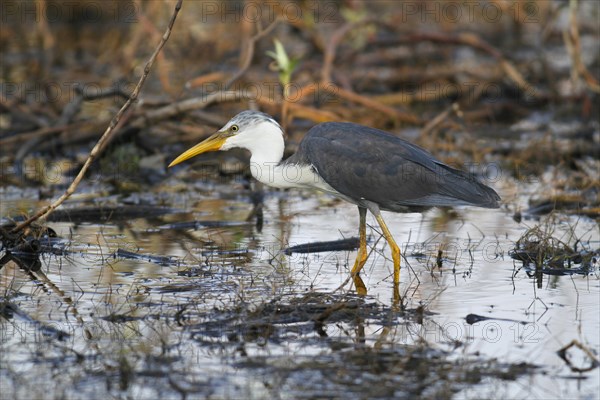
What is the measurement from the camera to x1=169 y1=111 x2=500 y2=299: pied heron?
285 inches

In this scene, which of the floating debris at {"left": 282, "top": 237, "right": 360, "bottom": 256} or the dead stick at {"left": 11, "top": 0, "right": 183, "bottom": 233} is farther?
the floating debris at {"left": 282, "top": 237, "right": 360, "bottom": 256}

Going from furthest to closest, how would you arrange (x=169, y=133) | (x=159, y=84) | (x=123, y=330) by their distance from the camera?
(x=159, y=84) < (x=169, y=133) < (x=123, y=330)

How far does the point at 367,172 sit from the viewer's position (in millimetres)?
7262

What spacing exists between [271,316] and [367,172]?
1.89 metres

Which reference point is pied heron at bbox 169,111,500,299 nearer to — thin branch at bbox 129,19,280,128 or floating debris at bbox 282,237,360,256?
floating debris at bbox 282,237,360,256

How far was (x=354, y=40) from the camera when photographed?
1383 centimetres

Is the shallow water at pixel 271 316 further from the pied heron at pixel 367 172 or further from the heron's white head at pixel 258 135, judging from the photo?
the heron's white head at pixel 258 135

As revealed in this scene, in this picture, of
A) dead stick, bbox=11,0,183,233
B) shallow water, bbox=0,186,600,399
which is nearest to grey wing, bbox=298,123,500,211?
shallow water, bbox=0,186,600,399

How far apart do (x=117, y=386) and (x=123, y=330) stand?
3.01ft

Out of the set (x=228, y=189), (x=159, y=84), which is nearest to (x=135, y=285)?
(x=228, y=189)

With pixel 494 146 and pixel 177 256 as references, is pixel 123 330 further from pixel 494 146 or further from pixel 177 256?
pixel 494 146

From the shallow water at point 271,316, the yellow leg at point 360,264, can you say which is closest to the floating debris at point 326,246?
the shallow water at point 271,316

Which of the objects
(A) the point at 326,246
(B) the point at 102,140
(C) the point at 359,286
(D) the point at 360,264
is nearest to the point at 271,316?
(C) the point at 359,286

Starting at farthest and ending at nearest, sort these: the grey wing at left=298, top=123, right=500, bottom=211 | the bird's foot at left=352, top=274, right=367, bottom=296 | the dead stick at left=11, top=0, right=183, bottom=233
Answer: the grey wing at left=298, top=123, right=500, bottom=211 < the bird's foot at left=352, top=274, right=367, bottom=296 < the dead stick at left=11, top=0, right=183, bottom=233
